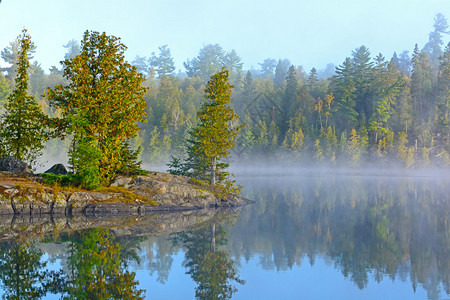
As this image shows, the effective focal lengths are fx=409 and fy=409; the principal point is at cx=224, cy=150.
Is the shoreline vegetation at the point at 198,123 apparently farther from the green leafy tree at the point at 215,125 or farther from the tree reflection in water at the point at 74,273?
the tree reflection in water at the point at 74,273

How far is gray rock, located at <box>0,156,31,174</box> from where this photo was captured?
27844 mm

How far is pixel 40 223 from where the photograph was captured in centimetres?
2038

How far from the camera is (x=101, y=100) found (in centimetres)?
2692

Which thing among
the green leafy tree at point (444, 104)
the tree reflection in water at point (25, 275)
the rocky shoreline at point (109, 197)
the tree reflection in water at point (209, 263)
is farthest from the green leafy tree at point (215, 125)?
the green leafy tree at point (444, 104)

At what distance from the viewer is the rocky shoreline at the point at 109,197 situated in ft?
77.8

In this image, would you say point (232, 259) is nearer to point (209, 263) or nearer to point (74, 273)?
point (209, 263)

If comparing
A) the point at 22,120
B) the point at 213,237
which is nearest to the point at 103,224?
the point at 213,237

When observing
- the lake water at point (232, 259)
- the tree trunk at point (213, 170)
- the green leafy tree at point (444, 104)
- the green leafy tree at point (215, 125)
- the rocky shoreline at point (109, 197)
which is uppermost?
the green leafy tree at point (444, 104)

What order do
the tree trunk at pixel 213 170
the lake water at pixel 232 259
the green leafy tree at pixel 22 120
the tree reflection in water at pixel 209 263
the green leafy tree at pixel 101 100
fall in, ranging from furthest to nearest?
the tree trunk at pixel 213 170 < the green leafy tree at pixel 22 120 < the green leafy tree at pixel 101 100 < the tree reflection in water at pixel 209 263 < the lake water at pixel 232 259

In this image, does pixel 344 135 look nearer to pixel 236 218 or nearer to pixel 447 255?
pixel 236 218

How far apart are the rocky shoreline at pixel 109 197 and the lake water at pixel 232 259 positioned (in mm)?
3199

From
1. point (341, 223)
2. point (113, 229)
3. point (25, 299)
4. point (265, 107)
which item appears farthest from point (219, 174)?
point (265, 107)

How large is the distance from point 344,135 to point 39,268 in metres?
84.6

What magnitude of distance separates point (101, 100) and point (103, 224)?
982 cm
